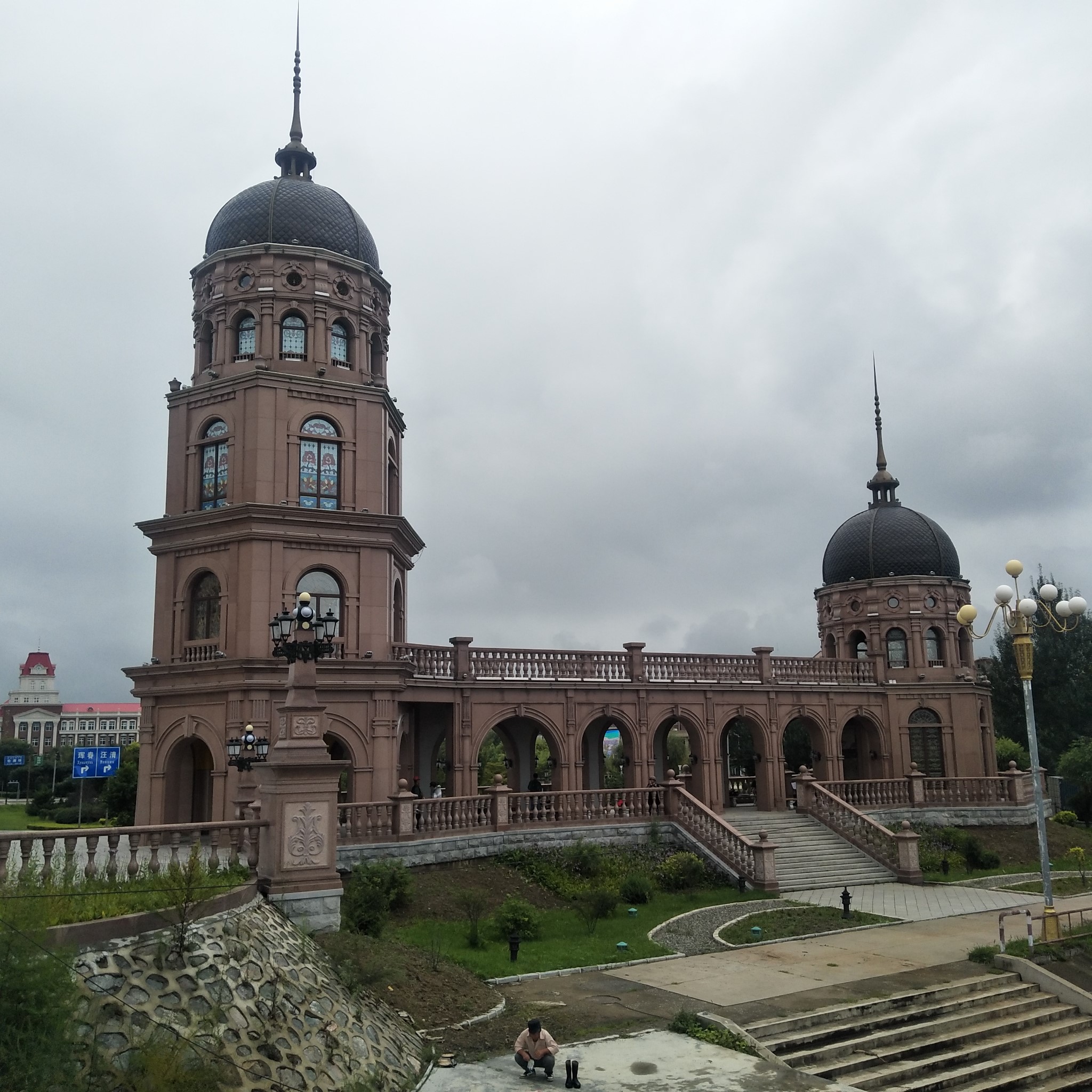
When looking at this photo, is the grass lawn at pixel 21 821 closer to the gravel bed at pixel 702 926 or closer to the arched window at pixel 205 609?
the arched window at pixel 205 609

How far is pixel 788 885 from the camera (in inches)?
1037

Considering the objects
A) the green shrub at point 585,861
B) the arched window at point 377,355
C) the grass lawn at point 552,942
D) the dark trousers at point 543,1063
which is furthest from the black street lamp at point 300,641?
the arched window at point 377,355

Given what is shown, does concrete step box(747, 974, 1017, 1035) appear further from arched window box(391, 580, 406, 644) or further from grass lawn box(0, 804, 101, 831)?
grass lawn box(0, 804, 101, 831)

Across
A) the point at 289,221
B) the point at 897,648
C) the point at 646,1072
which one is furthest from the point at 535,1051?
the point at 897,648

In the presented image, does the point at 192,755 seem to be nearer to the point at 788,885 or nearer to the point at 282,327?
the point at 282,327

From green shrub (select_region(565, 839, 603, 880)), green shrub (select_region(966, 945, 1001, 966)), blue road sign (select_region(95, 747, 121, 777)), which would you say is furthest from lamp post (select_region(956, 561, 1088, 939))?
blue road sign (select_region(95, 747, 121, 777))

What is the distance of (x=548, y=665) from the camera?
3109 centimetres

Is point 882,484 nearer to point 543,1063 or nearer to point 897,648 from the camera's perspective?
point 897,648

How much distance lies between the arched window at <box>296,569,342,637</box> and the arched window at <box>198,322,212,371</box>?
7532 mm

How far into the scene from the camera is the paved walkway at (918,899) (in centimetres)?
2330

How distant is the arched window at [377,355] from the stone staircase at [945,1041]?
855 inches

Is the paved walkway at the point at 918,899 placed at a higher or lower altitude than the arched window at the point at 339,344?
lower

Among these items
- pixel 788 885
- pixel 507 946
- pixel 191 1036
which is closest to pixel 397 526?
pixel 507 946

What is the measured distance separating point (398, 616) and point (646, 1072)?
1847 centimetres
